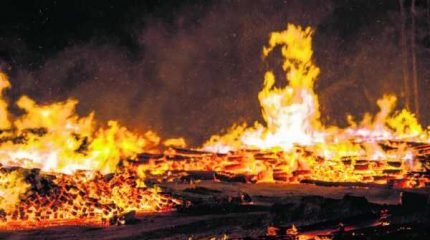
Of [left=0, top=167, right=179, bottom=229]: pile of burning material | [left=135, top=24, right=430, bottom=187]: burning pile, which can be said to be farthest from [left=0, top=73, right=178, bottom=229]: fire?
[left=135, top=24, right=430, bottom=187]: burning pile

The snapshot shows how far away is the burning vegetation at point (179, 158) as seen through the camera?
492 inches

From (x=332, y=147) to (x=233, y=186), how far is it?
4616mm

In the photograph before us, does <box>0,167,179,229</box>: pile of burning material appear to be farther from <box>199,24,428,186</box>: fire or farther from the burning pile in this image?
<box>199,24,428,186</box>: fire

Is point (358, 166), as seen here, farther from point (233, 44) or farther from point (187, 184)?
point (233, 44)

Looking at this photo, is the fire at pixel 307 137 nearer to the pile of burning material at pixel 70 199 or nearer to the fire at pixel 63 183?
the fire at pixel 63 183

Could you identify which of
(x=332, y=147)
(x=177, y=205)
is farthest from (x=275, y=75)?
(x=177, y=205)

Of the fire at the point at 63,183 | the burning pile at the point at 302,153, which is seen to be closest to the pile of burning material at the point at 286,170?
the burning pile at the point at 302,153

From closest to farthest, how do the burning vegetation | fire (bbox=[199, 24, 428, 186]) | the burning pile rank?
the burning vegetation < the burning pile < fire (bbox=[199, 24, 428, 186])

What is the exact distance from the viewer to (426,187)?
1540cm

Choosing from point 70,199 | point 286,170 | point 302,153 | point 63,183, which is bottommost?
point 70,199

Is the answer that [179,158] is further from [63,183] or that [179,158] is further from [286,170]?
[63,183]

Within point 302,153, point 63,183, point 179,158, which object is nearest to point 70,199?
point 63,183

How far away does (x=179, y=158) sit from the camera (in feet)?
63.9

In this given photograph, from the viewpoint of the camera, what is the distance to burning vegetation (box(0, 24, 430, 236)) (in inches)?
492
